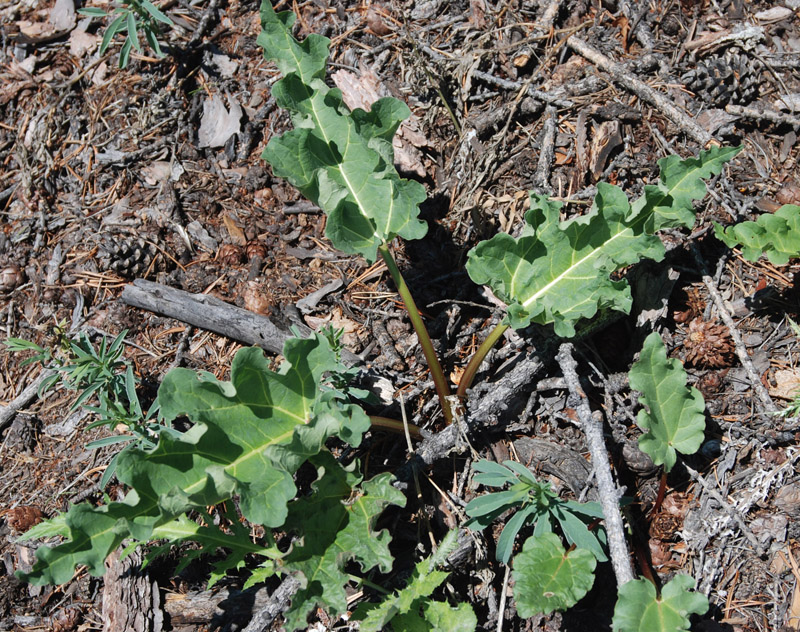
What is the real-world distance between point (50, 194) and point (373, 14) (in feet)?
8.19

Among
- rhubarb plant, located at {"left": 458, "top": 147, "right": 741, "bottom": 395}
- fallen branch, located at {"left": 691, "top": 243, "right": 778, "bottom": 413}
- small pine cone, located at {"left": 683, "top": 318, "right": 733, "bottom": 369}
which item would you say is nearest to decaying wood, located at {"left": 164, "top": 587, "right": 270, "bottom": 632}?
rhubarb plant, located at {"left": 458, "top": 147, "right": 741, "bottom": 395}

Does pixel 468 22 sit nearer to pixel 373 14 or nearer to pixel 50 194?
pixel 373 14

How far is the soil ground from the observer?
9.72 feet

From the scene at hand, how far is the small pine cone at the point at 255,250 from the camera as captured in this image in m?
3.86

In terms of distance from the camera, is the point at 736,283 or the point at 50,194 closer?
the point at 736,283

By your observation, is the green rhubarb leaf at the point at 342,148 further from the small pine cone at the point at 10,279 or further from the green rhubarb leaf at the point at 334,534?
the small pine cone at the point at 10,279

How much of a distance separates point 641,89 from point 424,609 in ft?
10.1

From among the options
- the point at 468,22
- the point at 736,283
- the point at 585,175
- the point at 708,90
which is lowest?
the point at 736,283

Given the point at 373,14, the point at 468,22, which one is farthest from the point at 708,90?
the point at 373,14

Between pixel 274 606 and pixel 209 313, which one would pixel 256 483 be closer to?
pixel 274 606

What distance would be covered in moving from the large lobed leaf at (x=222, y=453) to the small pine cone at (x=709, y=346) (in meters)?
1.75

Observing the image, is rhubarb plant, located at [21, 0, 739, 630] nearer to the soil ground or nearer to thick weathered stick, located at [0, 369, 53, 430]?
the soil ground

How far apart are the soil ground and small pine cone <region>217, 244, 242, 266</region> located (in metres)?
0.01

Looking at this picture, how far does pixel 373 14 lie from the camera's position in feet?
13.9
